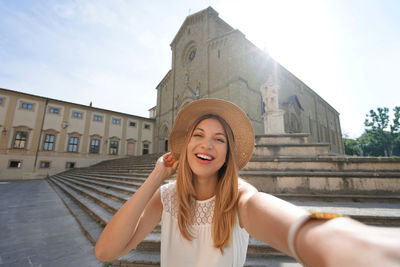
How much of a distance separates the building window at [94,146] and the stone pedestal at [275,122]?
73.7 ft

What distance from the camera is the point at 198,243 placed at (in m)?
1.14

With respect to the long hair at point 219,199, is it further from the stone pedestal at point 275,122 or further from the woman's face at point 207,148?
the stone pedestal at point 275,122

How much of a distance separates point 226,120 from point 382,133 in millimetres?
46416

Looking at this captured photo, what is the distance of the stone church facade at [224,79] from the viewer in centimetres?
1433

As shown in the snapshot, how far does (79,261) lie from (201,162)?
2601 mm

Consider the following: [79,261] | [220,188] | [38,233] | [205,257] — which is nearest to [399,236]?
[220,188]

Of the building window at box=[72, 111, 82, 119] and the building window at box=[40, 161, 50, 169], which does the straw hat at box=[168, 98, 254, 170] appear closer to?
the building window at box=[40, 161, 50, 169]

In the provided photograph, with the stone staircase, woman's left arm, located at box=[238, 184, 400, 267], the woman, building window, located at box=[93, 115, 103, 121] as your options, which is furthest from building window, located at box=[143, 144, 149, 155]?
woman's left arm, located at box=[238, 184, 400, 267]

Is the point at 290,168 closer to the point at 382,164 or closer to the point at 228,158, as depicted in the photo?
the point at 382,164

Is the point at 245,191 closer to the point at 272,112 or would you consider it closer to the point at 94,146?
the point at 272,112

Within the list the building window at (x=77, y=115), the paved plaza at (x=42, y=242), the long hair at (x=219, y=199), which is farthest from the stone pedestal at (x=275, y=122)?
the building window at (x=77, y=115)

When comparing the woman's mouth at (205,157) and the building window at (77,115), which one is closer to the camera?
the woman's mouth at (205,157)

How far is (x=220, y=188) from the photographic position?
1.22 m

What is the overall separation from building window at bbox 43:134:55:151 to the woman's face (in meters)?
25.2
